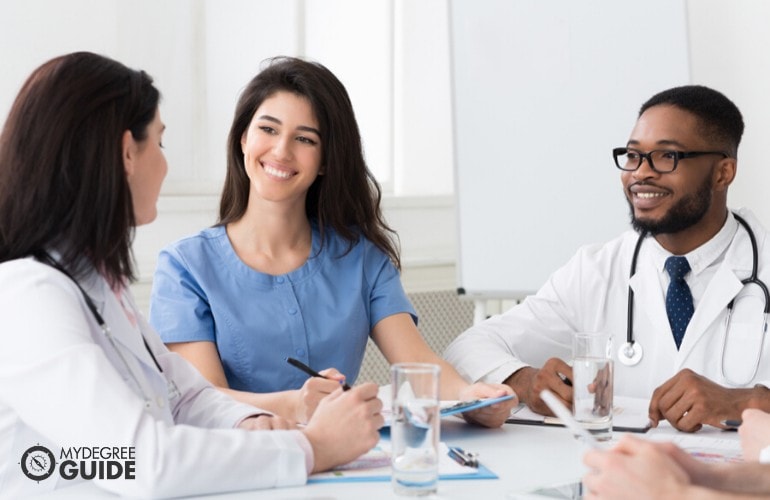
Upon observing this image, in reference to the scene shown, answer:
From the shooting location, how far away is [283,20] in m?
3.85

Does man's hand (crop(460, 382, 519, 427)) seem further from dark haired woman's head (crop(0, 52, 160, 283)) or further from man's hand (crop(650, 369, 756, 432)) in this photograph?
dark haired woman's head (crop(0, 52, 160, 283))

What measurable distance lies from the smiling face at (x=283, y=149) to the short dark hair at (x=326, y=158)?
0.03 metres

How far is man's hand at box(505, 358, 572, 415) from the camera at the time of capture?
78.1 inches

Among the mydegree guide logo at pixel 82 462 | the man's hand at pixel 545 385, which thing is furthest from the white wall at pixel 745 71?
the mydegree guide logo at pixel 82 462

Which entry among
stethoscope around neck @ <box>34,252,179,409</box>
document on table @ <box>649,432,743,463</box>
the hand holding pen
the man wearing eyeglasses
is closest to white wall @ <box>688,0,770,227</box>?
the man wearing eyeglasses

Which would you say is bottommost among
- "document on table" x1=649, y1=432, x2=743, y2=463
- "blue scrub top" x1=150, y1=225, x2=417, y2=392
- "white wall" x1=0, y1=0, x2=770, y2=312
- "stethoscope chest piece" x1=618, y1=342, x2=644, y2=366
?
"document on table" x1=649, y1=432, x2=743, y2=463

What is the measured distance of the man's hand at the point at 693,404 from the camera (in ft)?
5.97

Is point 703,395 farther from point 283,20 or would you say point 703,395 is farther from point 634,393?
point 283,20

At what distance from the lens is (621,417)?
1933 mm

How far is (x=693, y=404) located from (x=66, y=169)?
1168 millimetres

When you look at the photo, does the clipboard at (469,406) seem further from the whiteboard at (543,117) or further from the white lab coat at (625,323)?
the whiteboard at (543,117)

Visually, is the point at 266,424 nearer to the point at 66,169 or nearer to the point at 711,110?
the point at 66,169

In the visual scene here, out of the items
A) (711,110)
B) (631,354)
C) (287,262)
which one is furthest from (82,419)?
(711,110)

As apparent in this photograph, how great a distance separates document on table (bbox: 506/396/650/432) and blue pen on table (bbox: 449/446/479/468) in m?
0.34
